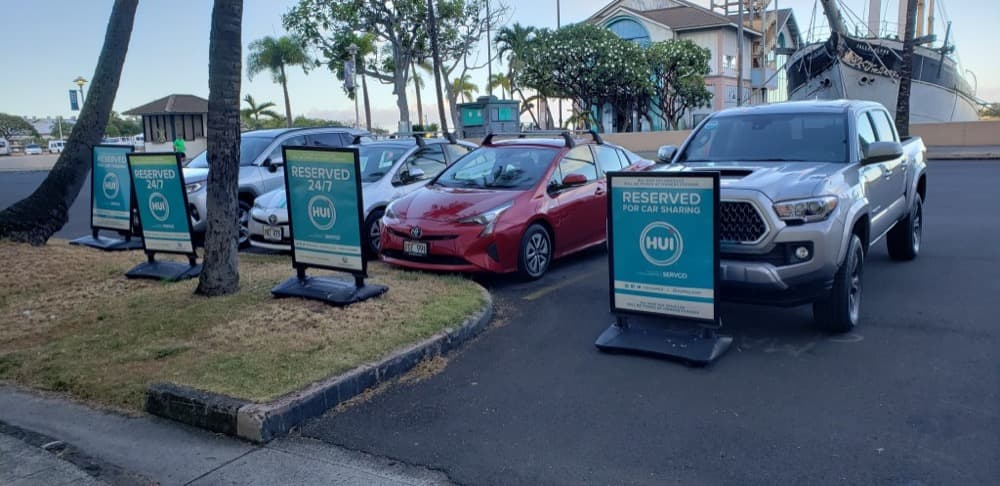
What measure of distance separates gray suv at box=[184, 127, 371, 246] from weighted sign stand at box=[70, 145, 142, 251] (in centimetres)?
84

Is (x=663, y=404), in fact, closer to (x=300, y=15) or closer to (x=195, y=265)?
(x=195, y=265)

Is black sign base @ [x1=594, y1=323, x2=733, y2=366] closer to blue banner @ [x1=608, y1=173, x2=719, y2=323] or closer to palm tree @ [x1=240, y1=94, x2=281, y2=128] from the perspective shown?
blue banner @ [x1=608, y1=173, x2=719, y2=323]

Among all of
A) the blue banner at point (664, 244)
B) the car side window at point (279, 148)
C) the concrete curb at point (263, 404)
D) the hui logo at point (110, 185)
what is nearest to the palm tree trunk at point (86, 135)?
the hui logo at point (110, 185)

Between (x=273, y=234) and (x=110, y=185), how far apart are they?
2347mm

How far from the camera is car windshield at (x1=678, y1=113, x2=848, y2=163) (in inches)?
282

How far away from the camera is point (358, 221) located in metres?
7.12

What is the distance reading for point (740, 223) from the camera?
6.04 meters

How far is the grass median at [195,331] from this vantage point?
18.4 ft

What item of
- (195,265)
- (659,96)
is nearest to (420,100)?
(659,96)

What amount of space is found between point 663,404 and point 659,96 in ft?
139

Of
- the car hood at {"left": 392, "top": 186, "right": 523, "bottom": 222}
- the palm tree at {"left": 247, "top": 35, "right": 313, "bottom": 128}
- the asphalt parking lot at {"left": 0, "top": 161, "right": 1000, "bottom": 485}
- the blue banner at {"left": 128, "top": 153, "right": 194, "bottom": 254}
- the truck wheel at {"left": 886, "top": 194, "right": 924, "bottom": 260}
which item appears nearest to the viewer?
the asphalt parking lot at {"left": 0, "top": 161, "right": 1000, "bottom": 485}

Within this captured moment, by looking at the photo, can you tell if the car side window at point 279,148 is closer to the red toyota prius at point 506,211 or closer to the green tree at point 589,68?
the red toyota prius at point 506,211

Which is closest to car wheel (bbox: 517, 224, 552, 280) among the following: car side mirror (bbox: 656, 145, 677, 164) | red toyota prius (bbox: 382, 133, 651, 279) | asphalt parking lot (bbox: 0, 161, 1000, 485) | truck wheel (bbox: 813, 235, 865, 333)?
red toyota prius (bbox: 382, 133, 651, 279)

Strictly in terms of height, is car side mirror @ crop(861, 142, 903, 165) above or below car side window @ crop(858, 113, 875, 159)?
below
